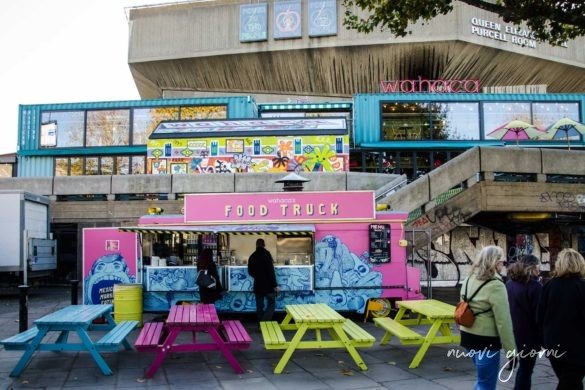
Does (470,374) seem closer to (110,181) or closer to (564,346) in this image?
(564,346)

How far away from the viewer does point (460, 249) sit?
2086 cm

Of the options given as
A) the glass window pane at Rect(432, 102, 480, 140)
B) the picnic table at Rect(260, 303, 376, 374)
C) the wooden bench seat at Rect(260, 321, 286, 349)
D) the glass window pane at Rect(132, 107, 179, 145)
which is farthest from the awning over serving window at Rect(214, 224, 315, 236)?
the glass window pane at Rect(132, 107, 179, 145)

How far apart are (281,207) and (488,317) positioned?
7.79 m

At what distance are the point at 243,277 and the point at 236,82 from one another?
98.6 ft

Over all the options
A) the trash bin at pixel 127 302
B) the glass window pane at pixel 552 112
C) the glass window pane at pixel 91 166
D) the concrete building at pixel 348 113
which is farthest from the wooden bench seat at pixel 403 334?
the glass window pane at pixel 91 166

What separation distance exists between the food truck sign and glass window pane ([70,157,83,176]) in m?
17.9

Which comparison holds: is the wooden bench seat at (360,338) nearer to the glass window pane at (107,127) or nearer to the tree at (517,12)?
the tree at (517,12)

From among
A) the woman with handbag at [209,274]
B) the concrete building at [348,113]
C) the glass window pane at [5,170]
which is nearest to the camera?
the woman with handbag at [209,274]

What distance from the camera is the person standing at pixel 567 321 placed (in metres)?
4.66

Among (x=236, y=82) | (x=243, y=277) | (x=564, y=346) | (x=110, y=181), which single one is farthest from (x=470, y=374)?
(x=236, y=82)

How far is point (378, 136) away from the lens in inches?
1049

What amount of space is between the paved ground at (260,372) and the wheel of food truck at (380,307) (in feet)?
9.33

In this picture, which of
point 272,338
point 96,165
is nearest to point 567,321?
point 272,338

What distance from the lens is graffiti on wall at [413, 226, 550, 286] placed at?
20734mm
